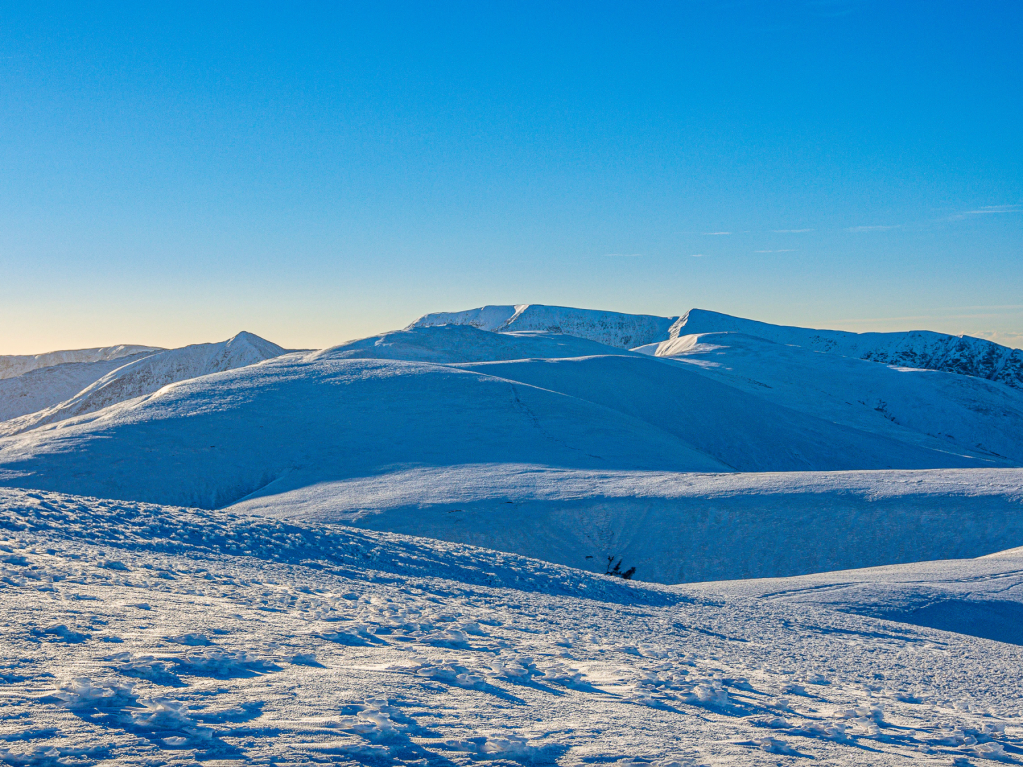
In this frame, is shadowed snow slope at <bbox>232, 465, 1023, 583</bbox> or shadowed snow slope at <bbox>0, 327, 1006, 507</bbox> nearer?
Result: shadowed snow slope at <bbox>232, 465, 1023, 583</bbox>

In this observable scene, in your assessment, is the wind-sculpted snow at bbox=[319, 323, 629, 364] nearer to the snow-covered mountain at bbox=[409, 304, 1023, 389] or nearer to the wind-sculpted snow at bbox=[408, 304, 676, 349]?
the snow-covered mountain at bbox=[409, 304, 1023, 389]

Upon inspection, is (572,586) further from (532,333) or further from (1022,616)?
(532,333)

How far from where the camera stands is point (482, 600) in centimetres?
962

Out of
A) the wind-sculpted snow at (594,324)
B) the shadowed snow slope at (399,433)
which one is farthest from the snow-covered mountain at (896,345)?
the shadowed snow slope at (399,433)

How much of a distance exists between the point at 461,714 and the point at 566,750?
2.53 feet

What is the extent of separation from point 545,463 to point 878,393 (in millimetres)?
67742

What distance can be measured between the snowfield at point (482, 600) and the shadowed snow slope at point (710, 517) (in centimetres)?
10

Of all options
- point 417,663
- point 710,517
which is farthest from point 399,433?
point 417,663

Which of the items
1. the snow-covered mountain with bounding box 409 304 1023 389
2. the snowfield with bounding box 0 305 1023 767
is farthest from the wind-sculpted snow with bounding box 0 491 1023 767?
the snow-covered mountain with bounding box 409 304 1023 389

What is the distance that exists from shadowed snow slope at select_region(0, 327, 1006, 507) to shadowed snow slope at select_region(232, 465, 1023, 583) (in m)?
4.96

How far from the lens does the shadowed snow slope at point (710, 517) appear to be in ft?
63.5

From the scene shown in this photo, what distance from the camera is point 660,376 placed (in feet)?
171

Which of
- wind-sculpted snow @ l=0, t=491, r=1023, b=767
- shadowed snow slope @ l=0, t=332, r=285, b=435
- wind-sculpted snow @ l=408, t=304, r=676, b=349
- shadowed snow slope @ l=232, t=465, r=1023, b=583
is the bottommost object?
shadowed snow slope @ l=232, t=465, r=1023, b=583

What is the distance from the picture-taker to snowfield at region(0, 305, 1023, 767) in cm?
417
